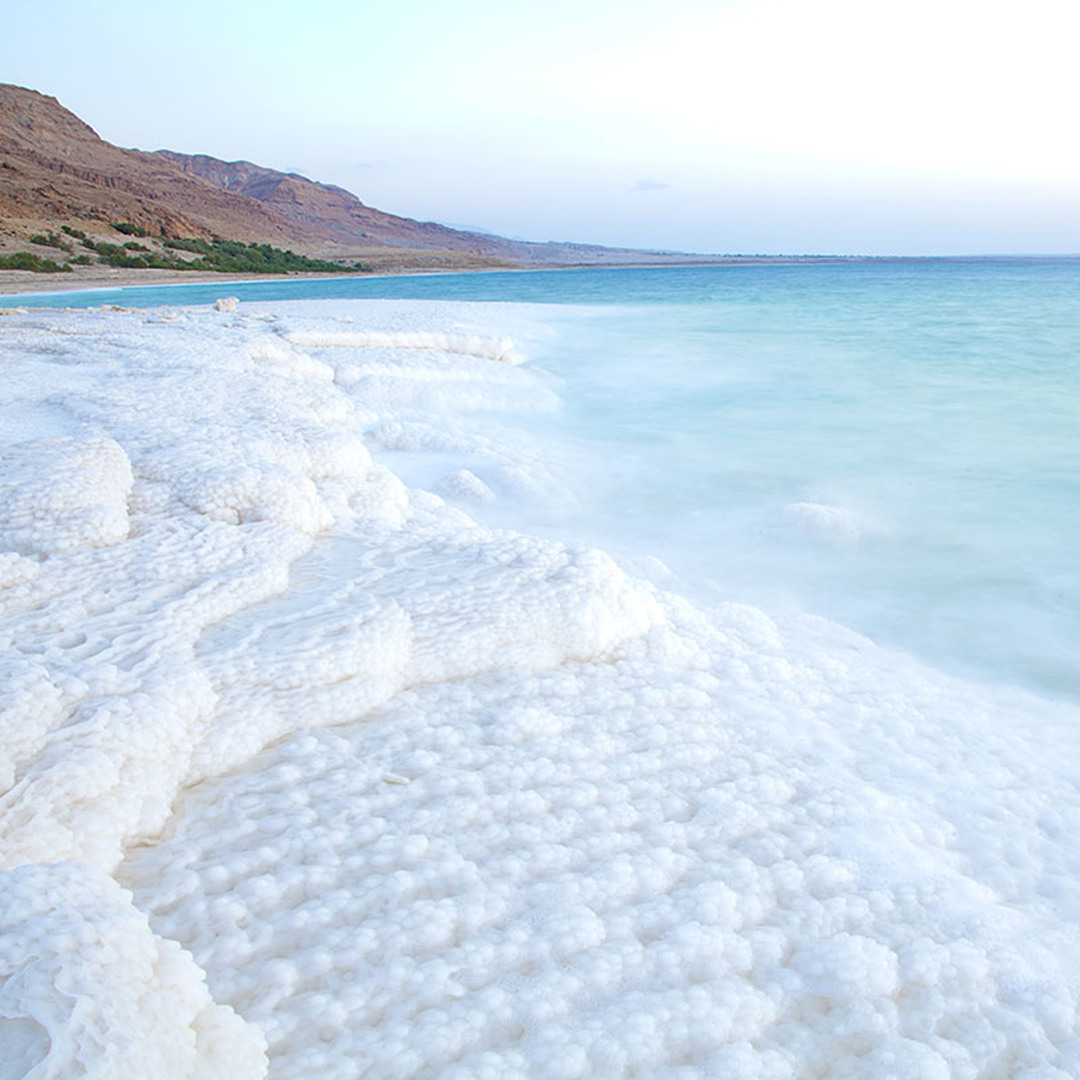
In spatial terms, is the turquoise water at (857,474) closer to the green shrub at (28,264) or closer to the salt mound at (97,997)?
the salt mound at (97,997)

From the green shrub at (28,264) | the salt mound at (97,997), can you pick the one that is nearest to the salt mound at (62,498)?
the salt mound at (97,997)

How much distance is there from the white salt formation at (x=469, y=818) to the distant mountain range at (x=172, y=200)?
91.8ft

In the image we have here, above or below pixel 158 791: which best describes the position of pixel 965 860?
below

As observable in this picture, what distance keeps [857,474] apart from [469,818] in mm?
5370

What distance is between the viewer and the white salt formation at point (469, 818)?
1203 mm

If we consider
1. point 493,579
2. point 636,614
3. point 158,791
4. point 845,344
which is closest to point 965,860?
point 636,614

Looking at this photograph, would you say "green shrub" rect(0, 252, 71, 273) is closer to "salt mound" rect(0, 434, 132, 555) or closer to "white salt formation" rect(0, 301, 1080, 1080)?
"salt mound" rect(0, 434, 132, 555)

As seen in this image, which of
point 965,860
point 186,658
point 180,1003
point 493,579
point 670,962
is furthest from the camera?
point 493,579

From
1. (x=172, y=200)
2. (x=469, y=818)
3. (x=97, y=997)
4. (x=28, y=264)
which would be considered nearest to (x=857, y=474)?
(x=469, y=818)

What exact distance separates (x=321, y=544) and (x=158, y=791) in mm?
1424

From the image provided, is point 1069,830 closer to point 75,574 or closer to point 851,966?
point 851,966

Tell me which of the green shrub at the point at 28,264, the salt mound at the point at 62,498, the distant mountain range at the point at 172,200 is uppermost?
the distant mountain range at the point at 172,200

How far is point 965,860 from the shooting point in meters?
1.85

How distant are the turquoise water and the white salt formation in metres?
0.85
